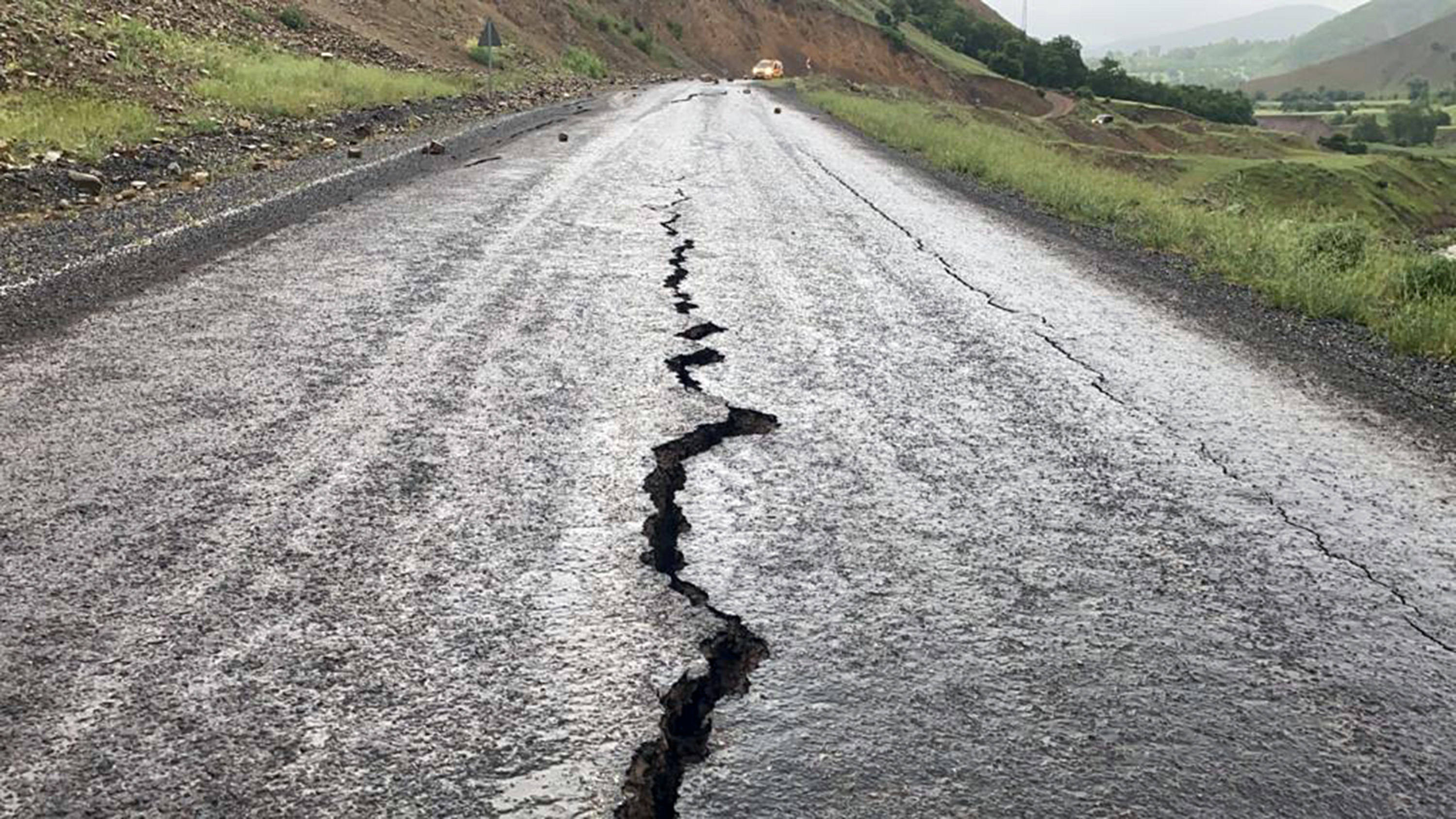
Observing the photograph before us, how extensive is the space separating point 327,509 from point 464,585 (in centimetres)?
62

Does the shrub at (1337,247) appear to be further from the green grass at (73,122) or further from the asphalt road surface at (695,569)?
the green grass at (73,122)

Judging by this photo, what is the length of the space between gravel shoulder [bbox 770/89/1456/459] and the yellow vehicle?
125ft

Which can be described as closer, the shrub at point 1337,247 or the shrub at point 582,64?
the shrub at point 1337,247

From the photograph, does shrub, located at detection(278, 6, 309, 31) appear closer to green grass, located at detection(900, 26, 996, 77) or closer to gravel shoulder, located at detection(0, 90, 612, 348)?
gravel shoulder, located at detection(0, 90, 612, 348)

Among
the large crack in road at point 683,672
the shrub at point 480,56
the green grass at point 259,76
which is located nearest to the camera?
the large crack in road at point 683,672

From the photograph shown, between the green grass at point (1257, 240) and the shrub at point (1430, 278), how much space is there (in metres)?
0.01

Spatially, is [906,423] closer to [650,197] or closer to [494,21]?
[650,197]

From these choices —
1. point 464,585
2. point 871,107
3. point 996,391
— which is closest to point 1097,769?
point 464,585

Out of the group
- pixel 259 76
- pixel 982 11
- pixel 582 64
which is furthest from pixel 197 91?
pixel 982 11

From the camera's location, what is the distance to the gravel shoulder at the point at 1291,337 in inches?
178

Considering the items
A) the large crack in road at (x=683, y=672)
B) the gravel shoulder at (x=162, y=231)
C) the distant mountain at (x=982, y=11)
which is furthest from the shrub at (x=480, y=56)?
the distant mountain at (x=982, y=11)

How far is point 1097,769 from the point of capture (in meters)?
1.96

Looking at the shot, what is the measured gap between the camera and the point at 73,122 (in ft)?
34.0

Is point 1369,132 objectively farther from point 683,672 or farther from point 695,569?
point 683,672
